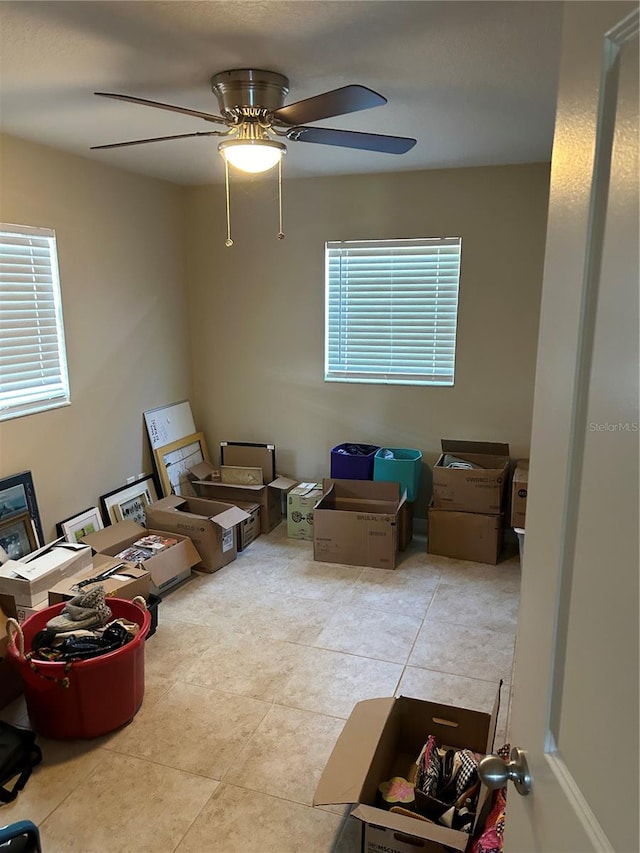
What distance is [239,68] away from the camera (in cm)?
207

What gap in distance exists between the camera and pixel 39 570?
109 inches

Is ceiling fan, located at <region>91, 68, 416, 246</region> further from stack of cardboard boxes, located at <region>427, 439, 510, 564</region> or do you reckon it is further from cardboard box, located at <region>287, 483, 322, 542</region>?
cardboard box, located at <region>287, 483, 322, 542</region>

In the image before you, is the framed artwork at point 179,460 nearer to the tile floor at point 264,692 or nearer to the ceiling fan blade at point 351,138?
the tile floor at point 264,692

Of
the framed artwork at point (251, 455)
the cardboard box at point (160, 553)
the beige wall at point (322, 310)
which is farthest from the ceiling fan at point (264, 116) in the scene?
the framed artwork at point (251, 455)

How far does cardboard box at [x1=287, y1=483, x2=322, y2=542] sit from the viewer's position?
416 centimetres

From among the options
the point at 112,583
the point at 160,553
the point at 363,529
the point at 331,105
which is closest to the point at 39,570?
the point at 112,583

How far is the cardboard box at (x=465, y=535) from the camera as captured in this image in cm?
378

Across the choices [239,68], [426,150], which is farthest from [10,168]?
[426,150]

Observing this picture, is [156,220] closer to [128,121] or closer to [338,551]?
[128,121]

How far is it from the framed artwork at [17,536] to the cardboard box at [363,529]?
1665 mm

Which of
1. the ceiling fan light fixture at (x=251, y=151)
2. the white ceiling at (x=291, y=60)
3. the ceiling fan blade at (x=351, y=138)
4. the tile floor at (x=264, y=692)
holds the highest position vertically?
the white ceiling at (x=291, y=60)

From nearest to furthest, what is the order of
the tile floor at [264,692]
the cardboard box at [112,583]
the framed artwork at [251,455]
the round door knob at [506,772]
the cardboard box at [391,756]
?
the round door knob at [506,772]
the cardboard box at [391,756]
the tile floor at [264,692]
the cardboard box at [112,583]
the framed artwork at [251,455]

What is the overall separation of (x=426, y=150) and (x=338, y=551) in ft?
8.11

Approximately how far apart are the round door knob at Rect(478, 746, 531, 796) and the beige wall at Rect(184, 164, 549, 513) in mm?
3265
